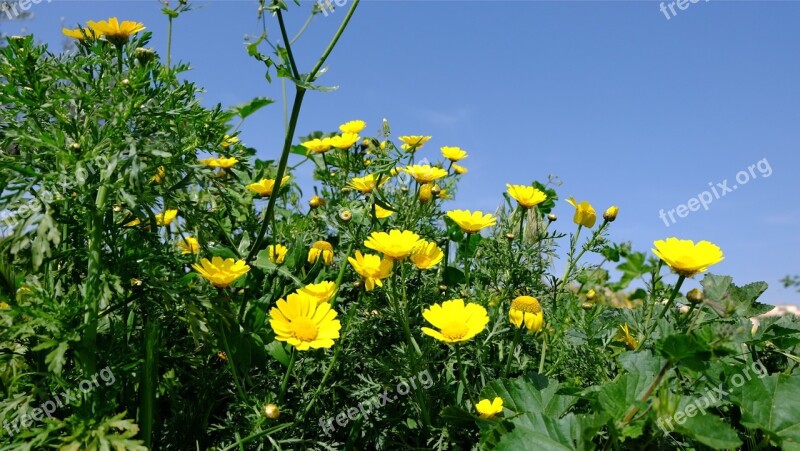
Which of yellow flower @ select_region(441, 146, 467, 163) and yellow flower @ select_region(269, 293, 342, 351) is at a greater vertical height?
yellow flower @ select_region(441, 146, 467, 163)

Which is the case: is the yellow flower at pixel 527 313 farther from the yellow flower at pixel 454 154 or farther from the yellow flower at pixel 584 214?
the yellow flower at pixel 454 154

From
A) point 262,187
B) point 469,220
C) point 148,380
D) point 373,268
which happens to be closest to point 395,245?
point 373,268

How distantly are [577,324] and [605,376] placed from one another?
0.15m

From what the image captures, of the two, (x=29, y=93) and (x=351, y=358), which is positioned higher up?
(x=29, y=93)

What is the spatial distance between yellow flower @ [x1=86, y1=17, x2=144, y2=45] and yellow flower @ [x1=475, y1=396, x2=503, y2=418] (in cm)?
124

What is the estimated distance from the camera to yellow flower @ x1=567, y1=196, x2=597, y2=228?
Answer: 6.84 feet

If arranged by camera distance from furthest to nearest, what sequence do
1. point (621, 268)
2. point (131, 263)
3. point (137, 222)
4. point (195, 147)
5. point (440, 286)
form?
point (621, 268)
point (440, 286)
point (137, 222)
point (195, 147)
point (131, 263)

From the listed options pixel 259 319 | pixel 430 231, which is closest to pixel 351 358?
pixel 259 319

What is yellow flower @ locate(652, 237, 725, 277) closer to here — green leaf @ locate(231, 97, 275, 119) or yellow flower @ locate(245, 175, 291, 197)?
yellow flower @ locate(245, 175, 291, 197)

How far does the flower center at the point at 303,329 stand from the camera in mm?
1496

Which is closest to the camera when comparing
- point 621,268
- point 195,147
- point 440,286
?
point 195,147

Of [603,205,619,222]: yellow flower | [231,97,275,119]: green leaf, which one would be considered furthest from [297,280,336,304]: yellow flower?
[231,97,275,119]: green leaf

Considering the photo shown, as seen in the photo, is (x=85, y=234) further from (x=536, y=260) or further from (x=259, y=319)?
(x=536, y=260)

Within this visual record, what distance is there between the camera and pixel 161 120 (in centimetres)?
157
